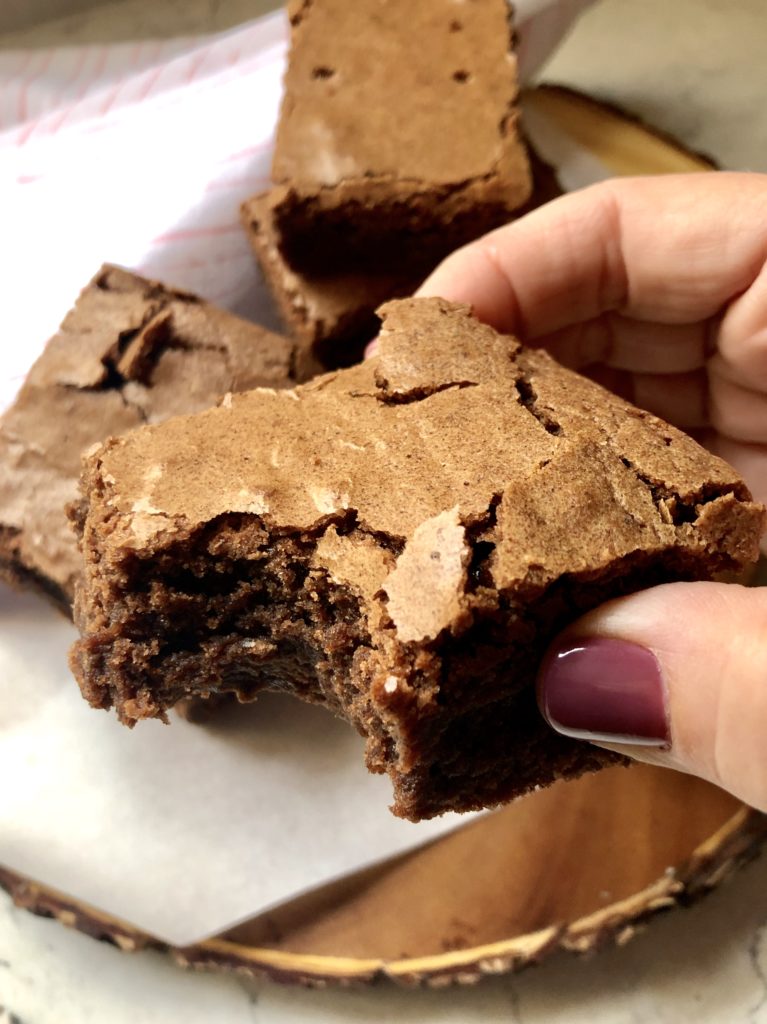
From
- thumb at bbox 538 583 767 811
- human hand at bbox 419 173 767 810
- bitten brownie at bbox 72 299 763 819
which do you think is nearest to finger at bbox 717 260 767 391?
human hand at bbox 419 173 767 810

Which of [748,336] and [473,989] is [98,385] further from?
[473,989]

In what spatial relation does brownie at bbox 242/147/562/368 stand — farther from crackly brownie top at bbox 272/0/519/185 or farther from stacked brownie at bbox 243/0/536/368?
crackly brownie top at bbox 272/0/519/185

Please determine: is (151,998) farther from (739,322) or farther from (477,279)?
(739,322)

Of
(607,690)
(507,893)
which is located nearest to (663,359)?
(607,690)

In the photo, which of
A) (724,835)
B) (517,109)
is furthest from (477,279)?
(724,835)

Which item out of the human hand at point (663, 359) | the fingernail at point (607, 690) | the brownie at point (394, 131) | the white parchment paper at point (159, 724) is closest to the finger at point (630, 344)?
the human hand at point (663, 359)

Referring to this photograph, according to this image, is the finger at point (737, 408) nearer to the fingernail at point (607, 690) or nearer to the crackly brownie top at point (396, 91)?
the crackly brownie top at point (396, 91)
